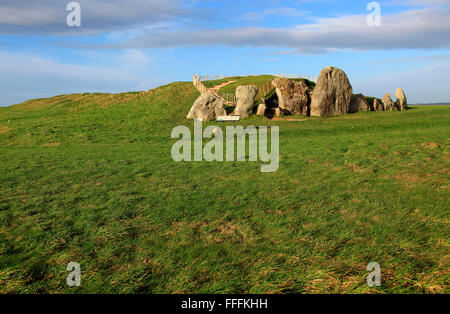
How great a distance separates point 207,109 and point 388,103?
71.6 ft

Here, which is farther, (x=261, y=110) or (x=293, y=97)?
(x=293, y=97)

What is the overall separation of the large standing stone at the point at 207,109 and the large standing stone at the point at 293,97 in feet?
22.0

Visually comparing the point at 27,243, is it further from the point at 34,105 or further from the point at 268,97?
the point at 34,105

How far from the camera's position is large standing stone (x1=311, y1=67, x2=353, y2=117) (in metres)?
32.9

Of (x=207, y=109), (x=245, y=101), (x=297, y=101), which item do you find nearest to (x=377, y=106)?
(x=297, y=101)

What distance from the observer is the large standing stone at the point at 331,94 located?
32.9 m

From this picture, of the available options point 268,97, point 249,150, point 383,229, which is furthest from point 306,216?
point 268,97

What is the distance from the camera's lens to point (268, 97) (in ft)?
119

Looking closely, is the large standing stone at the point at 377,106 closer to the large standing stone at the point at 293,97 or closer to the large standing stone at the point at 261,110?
the large standing stone at the point at 293,97

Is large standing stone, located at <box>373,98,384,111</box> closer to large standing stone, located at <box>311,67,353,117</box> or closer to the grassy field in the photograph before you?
large standing stone, located at <box>311,67,353,117</box>

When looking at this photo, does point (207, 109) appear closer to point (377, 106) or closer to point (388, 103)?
point (377, 106)

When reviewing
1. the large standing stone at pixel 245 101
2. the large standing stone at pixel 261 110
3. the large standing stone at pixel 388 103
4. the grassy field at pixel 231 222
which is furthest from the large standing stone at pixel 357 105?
the grassy field at pixel 231 222

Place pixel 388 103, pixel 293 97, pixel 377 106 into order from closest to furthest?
pixel 293 97
pixel 377 106
pixel 388 103

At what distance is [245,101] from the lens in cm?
3303
